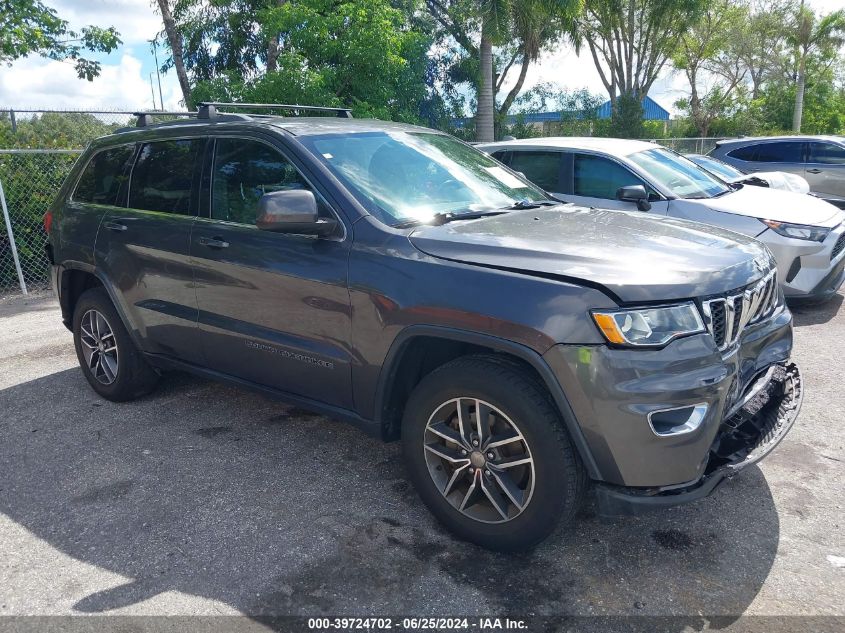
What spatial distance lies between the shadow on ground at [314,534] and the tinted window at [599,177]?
3.99m

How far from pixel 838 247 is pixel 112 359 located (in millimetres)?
6416

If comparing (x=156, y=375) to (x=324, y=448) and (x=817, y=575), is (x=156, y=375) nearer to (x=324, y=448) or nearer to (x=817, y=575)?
(x=324, y=448)

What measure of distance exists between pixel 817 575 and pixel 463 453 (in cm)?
151

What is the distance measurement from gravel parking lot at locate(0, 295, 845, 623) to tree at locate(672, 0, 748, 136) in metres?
34.7

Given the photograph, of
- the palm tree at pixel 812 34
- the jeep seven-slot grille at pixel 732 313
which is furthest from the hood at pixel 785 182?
the palm tree at pixel 812 34

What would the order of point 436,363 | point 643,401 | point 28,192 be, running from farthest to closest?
1. point 28,192
2. point 436,363
3. point 643,401

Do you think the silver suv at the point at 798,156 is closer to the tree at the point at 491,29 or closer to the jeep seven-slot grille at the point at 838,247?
the jeep seven-slot grille at the point at 838,247

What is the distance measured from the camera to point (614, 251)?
9.75ft

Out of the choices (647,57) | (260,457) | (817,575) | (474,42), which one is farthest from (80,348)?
(647,57)

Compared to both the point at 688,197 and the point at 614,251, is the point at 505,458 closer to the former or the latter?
the point at 614,251

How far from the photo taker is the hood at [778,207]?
682cm

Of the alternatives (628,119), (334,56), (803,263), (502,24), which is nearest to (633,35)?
(628,119)

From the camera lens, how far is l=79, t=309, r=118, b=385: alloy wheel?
4910 millimetres

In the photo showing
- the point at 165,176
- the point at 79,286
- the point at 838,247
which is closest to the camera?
the point at 165,176
